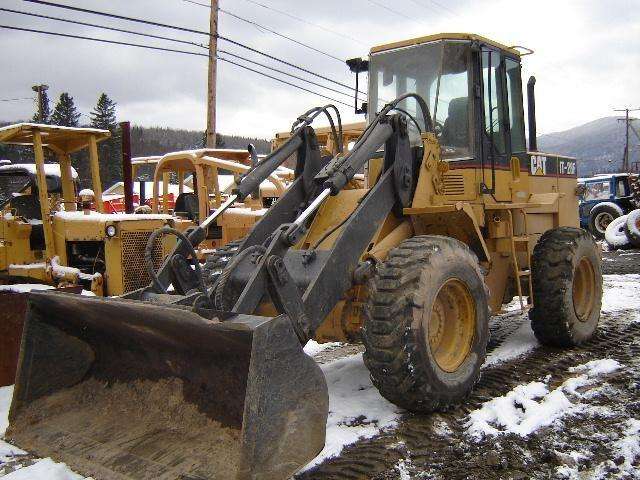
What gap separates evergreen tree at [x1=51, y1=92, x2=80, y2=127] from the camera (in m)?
63.5

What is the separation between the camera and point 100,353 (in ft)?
14.1

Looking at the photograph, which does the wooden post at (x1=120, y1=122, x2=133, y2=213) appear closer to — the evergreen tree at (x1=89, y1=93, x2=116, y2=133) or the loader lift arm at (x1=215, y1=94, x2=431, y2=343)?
the loader lift arm at (x1=215, y1=94, x2=431, y2=343)

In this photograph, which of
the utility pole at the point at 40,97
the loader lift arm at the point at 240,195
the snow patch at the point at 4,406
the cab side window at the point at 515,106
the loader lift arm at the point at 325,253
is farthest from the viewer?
the utility pole at the point at 40,97

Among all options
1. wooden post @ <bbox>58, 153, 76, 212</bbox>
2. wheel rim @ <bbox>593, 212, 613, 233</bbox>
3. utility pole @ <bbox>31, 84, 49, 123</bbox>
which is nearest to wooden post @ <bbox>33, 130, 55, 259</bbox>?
wooden post @ <bbox>58, 153, 76, 212</bbox>

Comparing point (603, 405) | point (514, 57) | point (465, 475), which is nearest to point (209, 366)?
point (465, 475)

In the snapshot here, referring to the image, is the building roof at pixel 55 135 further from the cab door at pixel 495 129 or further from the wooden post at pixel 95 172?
the cab door at pixel 495 129

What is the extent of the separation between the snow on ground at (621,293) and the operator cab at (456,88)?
3.81 metres

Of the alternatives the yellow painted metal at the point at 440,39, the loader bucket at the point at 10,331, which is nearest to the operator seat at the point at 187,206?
the loader bucket at the point at 10,331

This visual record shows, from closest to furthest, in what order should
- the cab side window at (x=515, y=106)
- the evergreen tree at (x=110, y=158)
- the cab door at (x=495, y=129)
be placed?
the cab door at (x=495, y=129)
the cab side window at (x=515, y=106)
the evergreen tree at (x=110, y=158)

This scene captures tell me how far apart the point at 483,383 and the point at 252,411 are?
2724 mm

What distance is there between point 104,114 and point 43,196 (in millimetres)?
65214

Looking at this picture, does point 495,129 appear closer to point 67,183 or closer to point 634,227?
point 67,183

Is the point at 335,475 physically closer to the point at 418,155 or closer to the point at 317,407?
the point at 317,407

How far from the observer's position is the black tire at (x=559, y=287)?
596 cm
